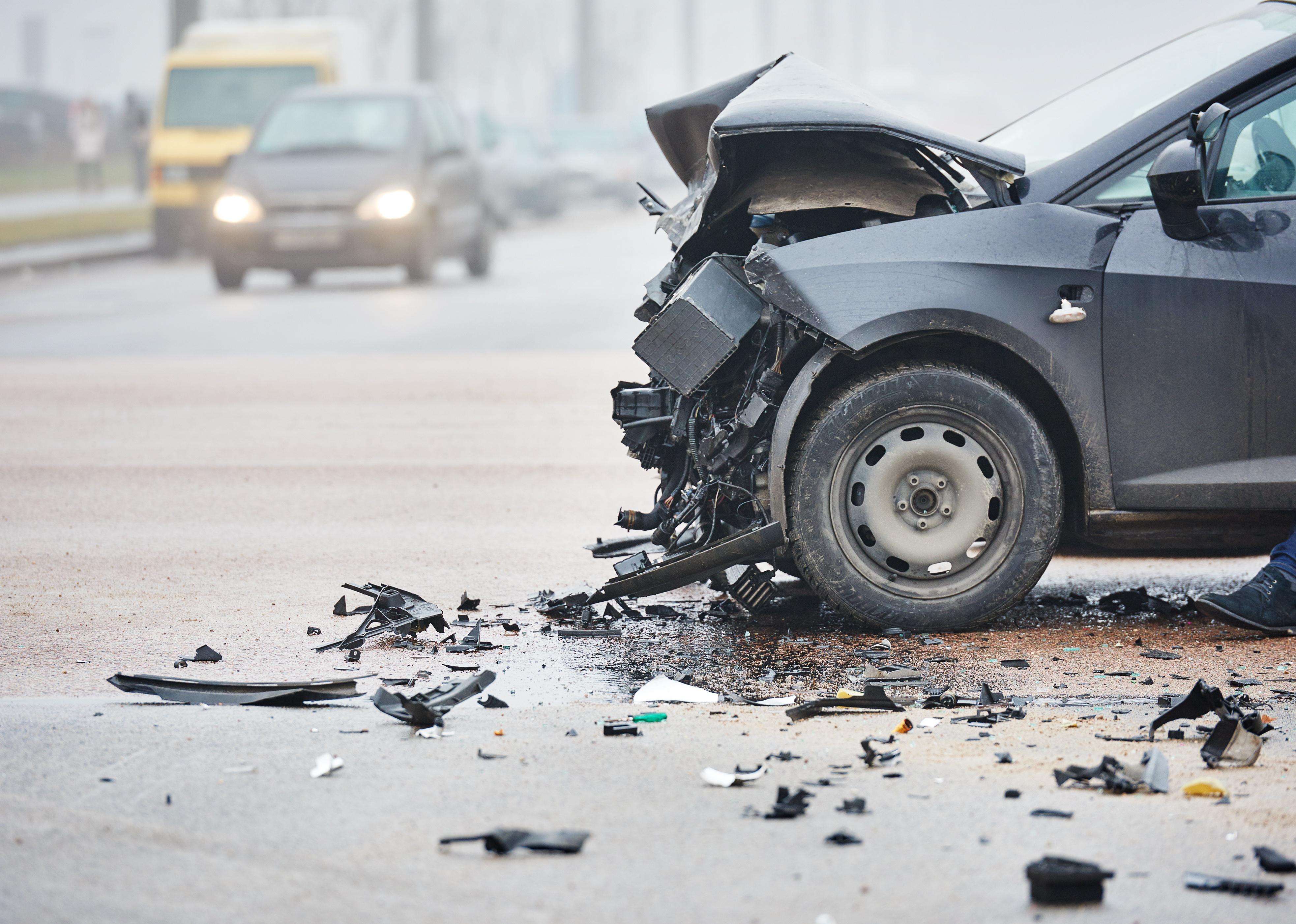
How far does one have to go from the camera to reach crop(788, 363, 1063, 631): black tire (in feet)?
17.9

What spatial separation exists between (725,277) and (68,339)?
38.4 ft

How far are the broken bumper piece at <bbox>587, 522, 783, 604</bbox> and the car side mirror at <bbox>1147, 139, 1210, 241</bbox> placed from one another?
1559 millimetres

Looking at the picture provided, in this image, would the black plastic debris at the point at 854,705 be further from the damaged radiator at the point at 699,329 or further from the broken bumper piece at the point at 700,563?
the damaged radiator at the point at 699,329

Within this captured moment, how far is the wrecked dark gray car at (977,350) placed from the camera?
5.39m

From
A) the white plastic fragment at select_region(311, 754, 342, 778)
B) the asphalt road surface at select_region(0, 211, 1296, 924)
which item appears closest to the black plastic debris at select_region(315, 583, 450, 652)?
the asphalt road surface at select_region(0, 211, 1296, 924)

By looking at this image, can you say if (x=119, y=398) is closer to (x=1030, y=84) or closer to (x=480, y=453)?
(x=480, y=453)

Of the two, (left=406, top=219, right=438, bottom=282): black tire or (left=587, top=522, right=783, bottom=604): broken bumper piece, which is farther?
(left=406, top=219, right=438, bottom=282): black tire

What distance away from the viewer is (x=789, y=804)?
154 inches

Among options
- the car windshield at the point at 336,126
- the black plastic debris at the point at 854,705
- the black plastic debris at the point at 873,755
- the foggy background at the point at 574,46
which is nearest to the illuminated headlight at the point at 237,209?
the car windshield at the point at 336,126

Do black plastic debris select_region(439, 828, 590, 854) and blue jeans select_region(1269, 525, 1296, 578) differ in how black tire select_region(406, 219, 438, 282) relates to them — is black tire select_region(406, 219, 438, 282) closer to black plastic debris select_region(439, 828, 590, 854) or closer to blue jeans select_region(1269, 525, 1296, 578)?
blue jeans select_region(1269, 525, 1296, 578)

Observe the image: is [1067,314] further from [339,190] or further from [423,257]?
[423,257]

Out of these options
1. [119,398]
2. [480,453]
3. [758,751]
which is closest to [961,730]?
[758,751]

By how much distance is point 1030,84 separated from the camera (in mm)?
150250

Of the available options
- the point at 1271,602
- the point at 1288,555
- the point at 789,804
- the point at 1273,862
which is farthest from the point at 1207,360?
the point at 789,804
